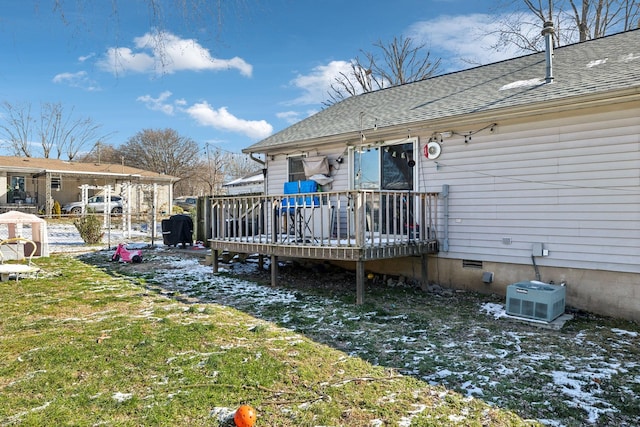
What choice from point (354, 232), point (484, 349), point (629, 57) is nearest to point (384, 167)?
point (354, 232)

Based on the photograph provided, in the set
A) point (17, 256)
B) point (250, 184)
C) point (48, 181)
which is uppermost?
point (48, 181)

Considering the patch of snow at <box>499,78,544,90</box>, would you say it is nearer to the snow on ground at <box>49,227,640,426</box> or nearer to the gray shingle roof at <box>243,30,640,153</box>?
the gray shingle roof at <box>243,30,640,153</box>

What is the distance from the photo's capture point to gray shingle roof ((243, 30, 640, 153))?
18.5 ft

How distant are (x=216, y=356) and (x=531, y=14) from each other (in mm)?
17192

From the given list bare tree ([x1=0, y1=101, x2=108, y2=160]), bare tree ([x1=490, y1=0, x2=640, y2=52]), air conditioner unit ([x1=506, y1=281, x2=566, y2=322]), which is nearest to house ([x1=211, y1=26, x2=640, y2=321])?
air conditioner unit ([x1=506, y1=281, x2=566, y2=322])

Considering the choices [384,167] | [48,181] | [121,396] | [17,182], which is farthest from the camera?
[17,182]

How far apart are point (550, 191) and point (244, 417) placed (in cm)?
515

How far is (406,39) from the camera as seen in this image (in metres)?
21.5

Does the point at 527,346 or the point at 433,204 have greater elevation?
the point at 433,204

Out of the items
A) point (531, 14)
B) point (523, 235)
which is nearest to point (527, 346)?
point (523, 235)

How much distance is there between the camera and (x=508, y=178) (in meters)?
6.12

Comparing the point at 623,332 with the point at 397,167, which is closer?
the point at 623,332

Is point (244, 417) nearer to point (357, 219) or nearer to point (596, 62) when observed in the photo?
point (357, 219)

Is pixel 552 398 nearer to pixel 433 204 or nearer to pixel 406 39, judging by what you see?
pixel 433 204
